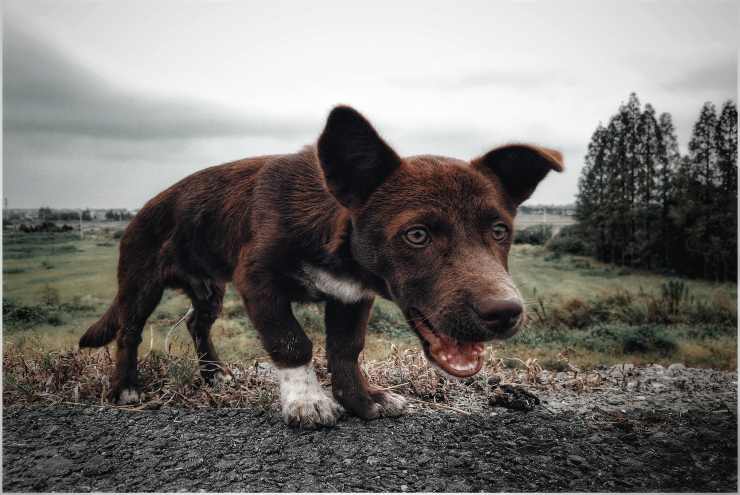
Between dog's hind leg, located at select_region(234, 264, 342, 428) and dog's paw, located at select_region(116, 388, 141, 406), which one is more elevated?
dog's hind leg, located at select_region(234, 264, 342, 428)

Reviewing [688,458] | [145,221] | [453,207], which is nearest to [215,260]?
[145,221]

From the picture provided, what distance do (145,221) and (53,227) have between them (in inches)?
56.6

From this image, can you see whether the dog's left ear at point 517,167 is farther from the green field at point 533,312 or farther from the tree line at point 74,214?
the tree line at point 74,214

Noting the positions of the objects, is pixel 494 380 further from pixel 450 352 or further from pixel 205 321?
pixel 205 321

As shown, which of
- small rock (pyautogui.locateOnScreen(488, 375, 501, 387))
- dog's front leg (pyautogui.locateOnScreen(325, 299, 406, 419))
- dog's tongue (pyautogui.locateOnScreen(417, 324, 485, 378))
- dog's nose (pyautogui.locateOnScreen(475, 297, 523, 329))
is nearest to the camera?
dog's nose (pyautogui.locateOnScreen(475, 297, 523, 329))

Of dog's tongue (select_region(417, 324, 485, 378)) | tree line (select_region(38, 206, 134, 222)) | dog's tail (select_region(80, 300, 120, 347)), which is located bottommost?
dog's tail (select_region(80, 300, 120, 347))

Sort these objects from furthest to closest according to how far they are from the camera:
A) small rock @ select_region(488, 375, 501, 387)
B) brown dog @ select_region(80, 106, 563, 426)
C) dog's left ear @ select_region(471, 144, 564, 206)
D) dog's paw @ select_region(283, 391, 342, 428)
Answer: small rock @ select_region(488, 375, 501, 387) → dog's paw @ select_region(283, 391, 342, 428) → dog's left ear @ select_region(471, 144, 564, 206) → brown dog @ select_region(80, 106, 563, 426)

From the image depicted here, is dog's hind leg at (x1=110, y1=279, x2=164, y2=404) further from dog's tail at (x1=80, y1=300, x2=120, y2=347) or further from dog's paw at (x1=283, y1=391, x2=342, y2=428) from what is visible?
dog's paw at (x1=283, y1=391, x2=342, y2=428)

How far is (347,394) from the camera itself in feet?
11.7

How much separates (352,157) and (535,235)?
5.29 meters

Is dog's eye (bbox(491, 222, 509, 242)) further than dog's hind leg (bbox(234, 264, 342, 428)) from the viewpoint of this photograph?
No

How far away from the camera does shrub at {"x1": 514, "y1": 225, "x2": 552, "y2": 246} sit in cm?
742

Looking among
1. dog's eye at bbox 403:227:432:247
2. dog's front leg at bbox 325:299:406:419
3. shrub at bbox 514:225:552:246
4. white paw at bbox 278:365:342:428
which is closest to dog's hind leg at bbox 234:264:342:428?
white paw at bbox 278:365:342:428

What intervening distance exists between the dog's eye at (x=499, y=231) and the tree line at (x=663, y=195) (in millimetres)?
2786
